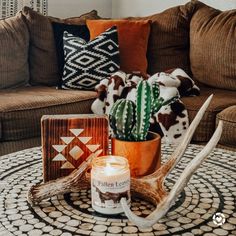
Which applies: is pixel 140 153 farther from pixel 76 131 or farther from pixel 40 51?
pixel 40 51

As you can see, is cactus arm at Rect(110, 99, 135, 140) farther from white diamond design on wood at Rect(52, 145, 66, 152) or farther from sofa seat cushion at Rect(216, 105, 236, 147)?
sofa seat cushion at Rect(216, 105, 236, 147)

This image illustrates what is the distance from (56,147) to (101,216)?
0.24m

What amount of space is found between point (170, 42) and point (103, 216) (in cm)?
189

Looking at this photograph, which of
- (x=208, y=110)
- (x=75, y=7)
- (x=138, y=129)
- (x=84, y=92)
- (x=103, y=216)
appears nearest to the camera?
(x=103, y=216)

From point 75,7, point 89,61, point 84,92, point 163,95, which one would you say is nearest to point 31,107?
point 84,92

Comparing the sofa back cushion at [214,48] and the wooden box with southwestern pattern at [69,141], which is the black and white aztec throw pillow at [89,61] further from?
the wooden box with southwestern pattern at [69,141]

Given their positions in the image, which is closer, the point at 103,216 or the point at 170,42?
the point at 103,216

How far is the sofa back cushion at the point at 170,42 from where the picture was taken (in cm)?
271

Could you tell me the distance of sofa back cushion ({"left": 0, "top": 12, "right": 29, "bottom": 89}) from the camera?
247 cm

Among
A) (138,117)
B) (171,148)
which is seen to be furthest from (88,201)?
(171,148)

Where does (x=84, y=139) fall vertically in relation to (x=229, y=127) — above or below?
above

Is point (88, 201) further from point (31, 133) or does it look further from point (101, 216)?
point (31, 133)

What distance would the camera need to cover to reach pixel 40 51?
2648mm

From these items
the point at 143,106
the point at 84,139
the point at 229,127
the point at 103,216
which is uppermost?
the point at 143,106
